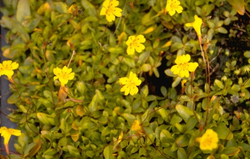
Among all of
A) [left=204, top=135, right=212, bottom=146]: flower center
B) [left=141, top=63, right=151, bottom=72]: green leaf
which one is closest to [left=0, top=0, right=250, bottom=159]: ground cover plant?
[left=141, top=63, right=151, bottom=72]: green leaf

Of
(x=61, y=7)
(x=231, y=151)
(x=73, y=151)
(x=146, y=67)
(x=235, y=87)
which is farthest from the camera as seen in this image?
(x=61, y=7)

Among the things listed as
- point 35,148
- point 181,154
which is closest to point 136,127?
point 181,154

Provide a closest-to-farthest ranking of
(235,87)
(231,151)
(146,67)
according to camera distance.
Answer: (231,151) → (235,87) → (146,67)

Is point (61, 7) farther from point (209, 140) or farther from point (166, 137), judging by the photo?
point (209, 140)

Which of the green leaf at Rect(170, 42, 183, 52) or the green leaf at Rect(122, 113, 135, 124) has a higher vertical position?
the green leaf at Rect(170, 42, 183, 52)

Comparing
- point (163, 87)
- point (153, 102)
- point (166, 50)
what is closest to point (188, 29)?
point (166, 50)

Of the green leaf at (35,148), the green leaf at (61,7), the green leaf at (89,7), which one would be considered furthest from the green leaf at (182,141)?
the green leaf at (61,7)

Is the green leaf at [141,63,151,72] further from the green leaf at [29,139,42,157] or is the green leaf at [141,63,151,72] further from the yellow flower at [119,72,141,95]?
the green leaf at [29,139,42,157]
